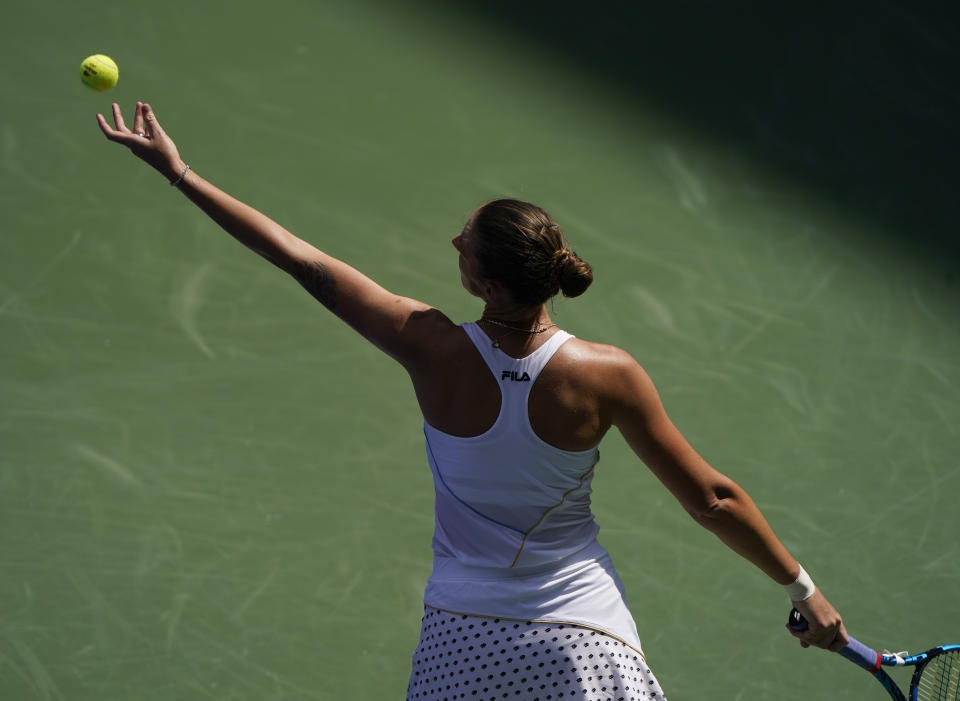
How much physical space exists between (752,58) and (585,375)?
2894mm

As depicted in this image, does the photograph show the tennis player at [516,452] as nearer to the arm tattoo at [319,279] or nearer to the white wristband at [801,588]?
the arm tattoo at [319,279]

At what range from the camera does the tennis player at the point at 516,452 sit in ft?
5.42

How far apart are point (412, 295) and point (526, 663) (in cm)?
183

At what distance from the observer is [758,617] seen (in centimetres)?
294

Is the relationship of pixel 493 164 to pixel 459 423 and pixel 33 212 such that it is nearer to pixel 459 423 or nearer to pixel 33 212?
pixel 33 212

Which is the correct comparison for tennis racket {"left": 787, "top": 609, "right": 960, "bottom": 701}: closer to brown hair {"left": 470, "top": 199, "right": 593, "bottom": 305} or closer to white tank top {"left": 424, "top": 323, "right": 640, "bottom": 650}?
white tank top {"left": 424, "top": 323, "right": 640, "bottom": 650}

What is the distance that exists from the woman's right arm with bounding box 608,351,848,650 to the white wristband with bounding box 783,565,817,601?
0.04 feet

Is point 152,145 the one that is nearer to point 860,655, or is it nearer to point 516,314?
point 516,314

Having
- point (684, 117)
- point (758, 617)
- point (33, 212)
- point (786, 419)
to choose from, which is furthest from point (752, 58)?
point (33, 212)

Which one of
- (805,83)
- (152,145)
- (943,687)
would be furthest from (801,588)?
(805,83)

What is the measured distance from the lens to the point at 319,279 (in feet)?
5.74

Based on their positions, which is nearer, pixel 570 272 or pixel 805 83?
pixel 570 272

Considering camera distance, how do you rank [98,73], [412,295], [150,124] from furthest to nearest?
[412,295] → [98,73] → [150,124]

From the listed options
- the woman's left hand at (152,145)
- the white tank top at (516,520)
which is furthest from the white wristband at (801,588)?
the woman's left hand at (152,145)
